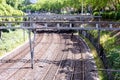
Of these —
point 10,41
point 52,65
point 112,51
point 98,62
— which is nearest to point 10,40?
point 10,41

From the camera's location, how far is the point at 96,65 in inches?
1736

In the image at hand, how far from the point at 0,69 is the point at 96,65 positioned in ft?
40.0

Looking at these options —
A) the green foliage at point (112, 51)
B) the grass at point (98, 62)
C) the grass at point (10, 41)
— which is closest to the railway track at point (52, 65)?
the grass at point (98, 62)

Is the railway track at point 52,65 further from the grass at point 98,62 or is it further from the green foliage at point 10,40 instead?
the green foliage at point 10,40

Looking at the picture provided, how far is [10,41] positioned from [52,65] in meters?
16.2

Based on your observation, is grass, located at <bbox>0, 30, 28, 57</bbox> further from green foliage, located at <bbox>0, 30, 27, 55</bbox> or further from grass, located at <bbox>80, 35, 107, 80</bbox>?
grass, located at <bbox>80, 35, 107, 80</bbox>

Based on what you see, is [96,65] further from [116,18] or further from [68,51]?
[116,18]

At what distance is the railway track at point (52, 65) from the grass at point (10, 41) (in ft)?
8.49

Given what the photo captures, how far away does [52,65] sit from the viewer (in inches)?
1757

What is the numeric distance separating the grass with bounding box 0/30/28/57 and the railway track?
2.59m

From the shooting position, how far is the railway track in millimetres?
38594

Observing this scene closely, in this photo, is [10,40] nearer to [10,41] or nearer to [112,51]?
[10,41]

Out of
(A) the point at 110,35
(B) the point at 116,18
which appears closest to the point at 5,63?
(A) the point at 110,35

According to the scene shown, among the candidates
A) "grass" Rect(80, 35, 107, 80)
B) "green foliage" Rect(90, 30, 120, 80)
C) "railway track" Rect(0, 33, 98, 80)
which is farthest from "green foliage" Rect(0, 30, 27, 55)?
"green foliage" Rect(90, 30, 120, 80)
